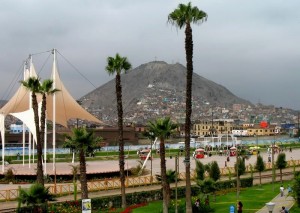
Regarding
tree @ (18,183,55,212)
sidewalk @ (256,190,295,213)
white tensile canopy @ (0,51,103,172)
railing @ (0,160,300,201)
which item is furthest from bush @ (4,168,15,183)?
sidewalk @ (256,190,295,213)

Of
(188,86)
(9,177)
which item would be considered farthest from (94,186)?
(188,86)

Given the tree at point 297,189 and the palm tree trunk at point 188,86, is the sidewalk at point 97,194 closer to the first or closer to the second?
the palm tree trunk at point 188,86

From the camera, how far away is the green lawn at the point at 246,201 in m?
30.4

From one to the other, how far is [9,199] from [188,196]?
14038 mm

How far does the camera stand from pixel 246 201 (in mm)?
33406

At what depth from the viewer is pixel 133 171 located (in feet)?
170

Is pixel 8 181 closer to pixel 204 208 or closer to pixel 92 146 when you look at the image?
pixel 92 146

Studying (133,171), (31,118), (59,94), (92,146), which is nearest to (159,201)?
(92,146)

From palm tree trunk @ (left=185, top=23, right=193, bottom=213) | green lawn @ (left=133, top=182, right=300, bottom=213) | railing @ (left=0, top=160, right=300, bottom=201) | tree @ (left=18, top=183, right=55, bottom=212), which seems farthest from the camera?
railing @ (left=0, top=160, right=300, bottom=201)

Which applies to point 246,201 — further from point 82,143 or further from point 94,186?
point 94,186

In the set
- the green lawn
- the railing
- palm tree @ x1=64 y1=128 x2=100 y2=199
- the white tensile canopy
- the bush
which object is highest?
the white tensile canopy

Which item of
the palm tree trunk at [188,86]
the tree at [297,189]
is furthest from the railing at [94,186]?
the tree at [297,189]

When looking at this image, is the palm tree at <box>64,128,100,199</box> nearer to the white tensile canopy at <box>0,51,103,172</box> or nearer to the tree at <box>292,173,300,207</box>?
the tree at <box>292,173,300,207</box>

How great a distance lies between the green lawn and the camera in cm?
3035
